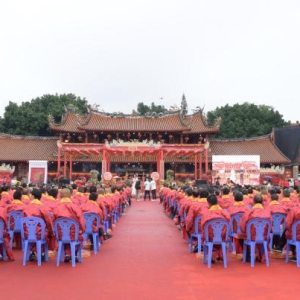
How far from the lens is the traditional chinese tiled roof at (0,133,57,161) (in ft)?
118

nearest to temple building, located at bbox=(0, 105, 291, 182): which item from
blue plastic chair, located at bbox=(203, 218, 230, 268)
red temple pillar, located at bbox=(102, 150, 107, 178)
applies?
red temple pillar, located at bbox=(102, 150, 107, 178)

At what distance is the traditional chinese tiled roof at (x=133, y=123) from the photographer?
36906 millimetres

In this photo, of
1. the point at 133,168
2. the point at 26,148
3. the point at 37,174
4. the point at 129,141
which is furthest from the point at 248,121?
the point at 37,174

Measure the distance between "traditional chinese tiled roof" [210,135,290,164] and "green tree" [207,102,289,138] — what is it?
802 cm

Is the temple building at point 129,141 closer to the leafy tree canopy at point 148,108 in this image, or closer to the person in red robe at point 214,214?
the person in red robe at point 214,214

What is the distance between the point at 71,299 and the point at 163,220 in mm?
9734

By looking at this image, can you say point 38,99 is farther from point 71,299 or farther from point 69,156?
point 71,299

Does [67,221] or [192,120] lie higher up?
[192,120]

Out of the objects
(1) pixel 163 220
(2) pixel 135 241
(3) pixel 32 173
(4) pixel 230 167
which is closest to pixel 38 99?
(3) pixel 32 173

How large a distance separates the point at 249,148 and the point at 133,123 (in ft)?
35.7

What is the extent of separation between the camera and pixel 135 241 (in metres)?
9.97

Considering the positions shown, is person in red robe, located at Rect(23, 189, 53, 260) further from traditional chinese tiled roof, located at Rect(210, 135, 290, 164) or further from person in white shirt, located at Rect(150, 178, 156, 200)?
traditional chinese tiled roof, located at Rect(210, 135, 290, 164)

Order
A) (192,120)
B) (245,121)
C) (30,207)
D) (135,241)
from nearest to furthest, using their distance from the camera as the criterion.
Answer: (30,207), (135,241), (192,120), (245,121)

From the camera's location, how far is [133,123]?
38.3m
